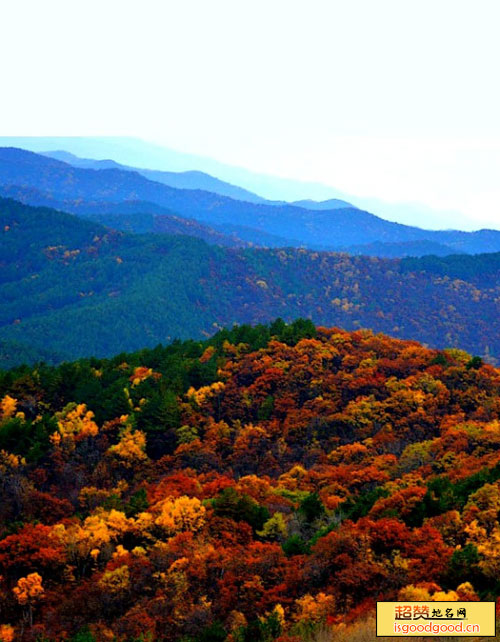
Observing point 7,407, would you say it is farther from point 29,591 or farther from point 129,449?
point 29,591

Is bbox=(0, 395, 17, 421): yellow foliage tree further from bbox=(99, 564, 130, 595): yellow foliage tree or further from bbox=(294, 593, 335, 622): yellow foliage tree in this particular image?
bbox=(294, 593, 335, 622): yellow foliage tree

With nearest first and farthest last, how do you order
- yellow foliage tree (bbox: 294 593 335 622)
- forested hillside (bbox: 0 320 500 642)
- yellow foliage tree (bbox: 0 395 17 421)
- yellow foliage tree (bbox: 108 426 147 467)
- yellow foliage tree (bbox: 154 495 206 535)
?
1. yellow foliage tree (bbox: 294 593 335 622)
2. forested hillside (bbox: 0 320 500 642)
3. yellow foliage tree (bbox: 154 495 206 535)
4. yellow foliage tree (bbox: 108 426 147 467)
5. yellow foliage tree (bbox: 0 395 17 421)

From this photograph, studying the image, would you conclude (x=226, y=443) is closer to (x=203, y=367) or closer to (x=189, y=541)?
(x=203, y=367)

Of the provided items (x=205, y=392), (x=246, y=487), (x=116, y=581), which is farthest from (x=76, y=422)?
(x=116, y=581)

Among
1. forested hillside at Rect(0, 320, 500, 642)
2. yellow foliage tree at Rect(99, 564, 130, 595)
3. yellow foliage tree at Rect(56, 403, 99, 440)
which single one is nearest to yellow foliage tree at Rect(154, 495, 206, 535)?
forested hillside at Rect(0, 320, 500, 642)

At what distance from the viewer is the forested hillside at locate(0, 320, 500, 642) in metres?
40.7

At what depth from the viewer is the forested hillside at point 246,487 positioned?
4066cm

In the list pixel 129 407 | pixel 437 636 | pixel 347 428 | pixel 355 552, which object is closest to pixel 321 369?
pixel 347 428

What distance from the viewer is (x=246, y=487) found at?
60438mm

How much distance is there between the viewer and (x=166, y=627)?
131ft

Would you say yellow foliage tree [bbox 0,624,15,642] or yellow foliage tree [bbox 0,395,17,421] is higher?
yellow foliage tree [bbox 0,395,17,421]

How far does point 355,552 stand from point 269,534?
383 inches

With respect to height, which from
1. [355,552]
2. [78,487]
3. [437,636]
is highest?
[437,636]

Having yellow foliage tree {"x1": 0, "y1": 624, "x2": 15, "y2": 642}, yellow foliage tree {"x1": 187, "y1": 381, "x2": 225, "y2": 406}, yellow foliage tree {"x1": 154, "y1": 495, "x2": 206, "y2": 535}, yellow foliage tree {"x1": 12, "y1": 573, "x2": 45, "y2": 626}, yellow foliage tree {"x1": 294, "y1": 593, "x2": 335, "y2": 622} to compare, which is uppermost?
yellow foliage tree {"x1": 187, "y1": 381, "x2": 225, "y2": 406}
